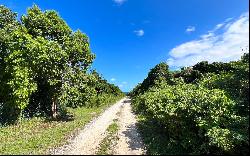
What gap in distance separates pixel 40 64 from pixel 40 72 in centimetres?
159

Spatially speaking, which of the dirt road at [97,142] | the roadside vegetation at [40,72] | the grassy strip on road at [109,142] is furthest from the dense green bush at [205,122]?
the roadside vegetation at [40,72]

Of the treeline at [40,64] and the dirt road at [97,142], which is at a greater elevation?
the treeline at [40,64]

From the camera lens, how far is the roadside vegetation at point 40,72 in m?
31.1

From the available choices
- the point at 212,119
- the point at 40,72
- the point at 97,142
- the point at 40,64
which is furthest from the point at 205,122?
the point at 40,72

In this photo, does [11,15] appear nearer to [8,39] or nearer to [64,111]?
[8,39]

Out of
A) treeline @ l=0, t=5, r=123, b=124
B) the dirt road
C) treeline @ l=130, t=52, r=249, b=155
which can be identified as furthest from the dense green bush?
treeline @ l=0, t=5, r=123, b=124

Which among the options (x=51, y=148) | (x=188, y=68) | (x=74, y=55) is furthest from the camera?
(x=188, y=68)

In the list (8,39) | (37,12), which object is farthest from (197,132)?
(37,12)

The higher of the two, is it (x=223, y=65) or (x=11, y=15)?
(x=11, y=15)

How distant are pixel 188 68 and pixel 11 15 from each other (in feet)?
92.2

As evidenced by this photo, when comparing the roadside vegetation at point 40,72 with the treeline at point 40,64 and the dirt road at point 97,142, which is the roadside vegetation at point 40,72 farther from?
the dirt road at point 97,142

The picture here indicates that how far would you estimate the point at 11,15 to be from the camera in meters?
37.5

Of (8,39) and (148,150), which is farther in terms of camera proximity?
(8,39)

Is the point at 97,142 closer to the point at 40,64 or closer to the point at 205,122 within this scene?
the point at 205,122
